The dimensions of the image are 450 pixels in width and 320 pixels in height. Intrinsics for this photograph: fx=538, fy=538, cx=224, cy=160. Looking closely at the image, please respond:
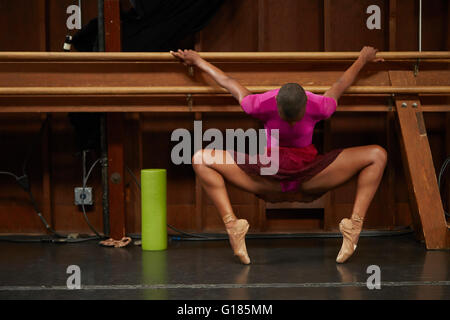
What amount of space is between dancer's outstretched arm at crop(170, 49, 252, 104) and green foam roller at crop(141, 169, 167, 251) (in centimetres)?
66

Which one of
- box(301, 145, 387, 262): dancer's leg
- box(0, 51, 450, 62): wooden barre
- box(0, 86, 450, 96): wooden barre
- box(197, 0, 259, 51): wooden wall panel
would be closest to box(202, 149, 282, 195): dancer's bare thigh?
box(301, 145, 387, 262): dancer's leg

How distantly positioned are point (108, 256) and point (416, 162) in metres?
1.81

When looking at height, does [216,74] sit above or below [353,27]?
below

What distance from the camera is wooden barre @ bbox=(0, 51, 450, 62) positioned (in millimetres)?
2992

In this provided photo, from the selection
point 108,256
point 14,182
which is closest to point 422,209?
point 108,256

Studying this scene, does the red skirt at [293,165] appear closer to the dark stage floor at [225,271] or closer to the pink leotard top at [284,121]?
the pink leotard top at [284,121]

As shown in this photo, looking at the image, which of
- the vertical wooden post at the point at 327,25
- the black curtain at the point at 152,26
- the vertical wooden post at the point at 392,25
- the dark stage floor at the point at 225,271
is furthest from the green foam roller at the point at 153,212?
the vertical wooden post at the point at 392,25

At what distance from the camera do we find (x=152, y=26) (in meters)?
3.29

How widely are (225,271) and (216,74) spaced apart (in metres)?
1.03

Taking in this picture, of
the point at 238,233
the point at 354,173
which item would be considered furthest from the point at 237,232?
the point at 354,173

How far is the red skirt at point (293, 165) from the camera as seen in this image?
261 cm

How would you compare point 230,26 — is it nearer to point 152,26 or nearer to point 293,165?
point 152,26

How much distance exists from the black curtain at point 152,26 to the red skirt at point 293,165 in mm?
1027

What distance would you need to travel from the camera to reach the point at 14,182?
357 cm
